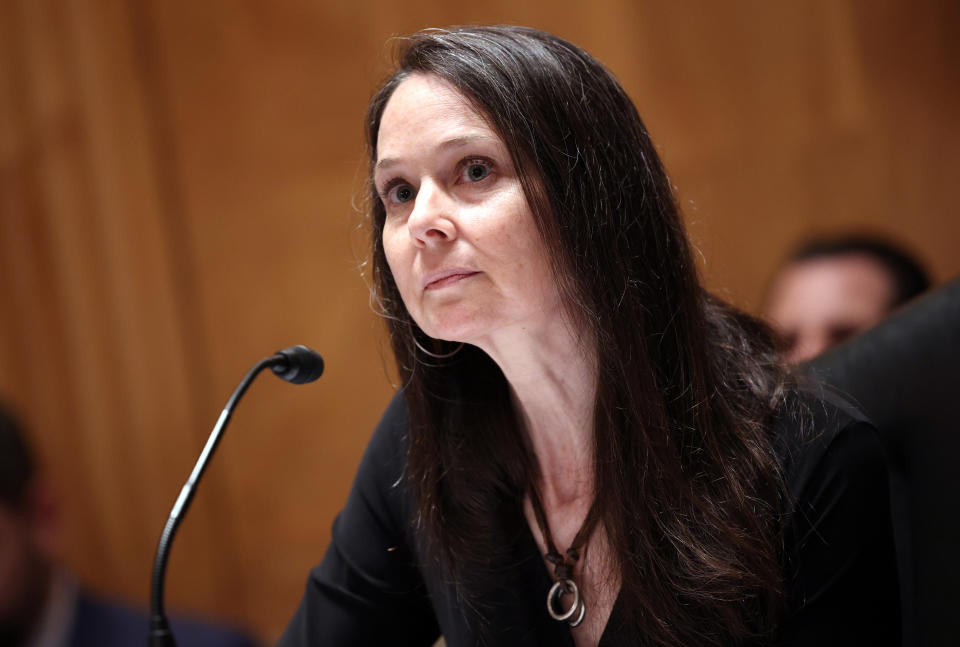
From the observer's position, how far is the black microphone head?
3.61 feet

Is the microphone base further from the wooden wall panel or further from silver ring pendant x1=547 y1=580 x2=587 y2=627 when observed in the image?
the wooden wall panel

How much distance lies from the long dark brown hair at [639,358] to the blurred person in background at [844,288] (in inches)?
39.2

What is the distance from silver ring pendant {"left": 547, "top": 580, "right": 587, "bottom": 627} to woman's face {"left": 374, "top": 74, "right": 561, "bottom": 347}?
0.92ft

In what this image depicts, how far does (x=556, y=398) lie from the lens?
1133mm

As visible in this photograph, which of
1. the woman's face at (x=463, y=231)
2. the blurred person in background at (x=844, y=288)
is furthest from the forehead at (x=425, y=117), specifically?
the blurred person in background at (x=844, y=288)

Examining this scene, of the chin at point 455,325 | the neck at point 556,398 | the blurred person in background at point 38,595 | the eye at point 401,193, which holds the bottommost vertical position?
the blurred person in background at point 38,595

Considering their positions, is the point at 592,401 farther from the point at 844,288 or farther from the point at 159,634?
the point at 844,288

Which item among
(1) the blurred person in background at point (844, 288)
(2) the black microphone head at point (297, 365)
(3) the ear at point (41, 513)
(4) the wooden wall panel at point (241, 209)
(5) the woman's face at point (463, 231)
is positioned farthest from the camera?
(4) the wooden wall panel at point (241, 209)

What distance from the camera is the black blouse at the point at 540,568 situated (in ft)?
3.37

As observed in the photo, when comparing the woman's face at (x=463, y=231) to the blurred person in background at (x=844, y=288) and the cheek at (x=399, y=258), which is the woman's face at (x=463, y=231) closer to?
the cheek at (x=399, y=258)

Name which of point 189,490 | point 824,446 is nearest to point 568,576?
point 824,446

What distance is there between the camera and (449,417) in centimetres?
120

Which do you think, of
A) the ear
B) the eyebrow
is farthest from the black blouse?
the ear

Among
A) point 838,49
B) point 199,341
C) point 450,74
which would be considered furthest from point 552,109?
point 199,341
